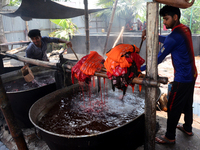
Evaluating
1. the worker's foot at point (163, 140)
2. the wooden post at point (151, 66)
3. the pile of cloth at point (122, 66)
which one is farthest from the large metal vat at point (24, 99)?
the worker's foot at point (163, 140)

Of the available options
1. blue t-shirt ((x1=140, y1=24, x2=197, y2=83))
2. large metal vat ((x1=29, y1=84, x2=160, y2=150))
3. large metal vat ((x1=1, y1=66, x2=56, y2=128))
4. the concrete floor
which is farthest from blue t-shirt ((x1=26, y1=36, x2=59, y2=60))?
the concrete floor

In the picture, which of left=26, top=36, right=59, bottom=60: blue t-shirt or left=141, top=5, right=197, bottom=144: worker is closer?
left=141, top=5, right=197, bottom=144: worker

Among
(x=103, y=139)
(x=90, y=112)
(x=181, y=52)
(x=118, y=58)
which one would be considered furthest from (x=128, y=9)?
(x=103, y=139)

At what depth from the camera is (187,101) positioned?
10.2ft

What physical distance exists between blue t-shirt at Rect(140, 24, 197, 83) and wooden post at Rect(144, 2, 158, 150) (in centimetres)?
48

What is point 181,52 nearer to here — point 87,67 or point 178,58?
point 178,58

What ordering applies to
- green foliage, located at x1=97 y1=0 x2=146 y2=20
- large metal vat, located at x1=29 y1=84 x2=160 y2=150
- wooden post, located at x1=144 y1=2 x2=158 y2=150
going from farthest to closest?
green foliage, located at x1=97 y1=0 x2=146 y2=20
large metal vat, located at x1=29 y1=84 x2=160 y2=150
wooden post, located at x1=144 y1=2 x2=158 y2=150

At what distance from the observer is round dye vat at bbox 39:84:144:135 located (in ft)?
9.37

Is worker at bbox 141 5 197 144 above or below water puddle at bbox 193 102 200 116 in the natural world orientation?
above

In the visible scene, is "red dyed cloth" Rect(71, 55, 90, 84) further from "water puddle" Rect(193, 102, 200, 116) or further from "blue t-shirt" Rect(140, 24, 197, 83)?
"water puddle" Rect(193, 102, 200, 116)

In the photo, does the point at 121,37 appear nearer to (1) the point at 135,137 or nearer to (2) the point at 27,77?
(2) the point at 27,77

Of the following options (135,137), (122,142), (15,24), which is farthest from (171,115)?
(15,24)

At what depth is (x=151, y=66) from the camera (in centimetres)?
222

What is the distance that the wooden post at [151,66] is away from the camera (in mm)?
2027
